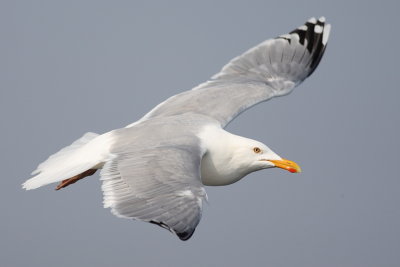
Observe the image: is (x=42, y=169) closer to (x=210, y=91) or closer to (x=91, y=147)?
(x=91, y=147)

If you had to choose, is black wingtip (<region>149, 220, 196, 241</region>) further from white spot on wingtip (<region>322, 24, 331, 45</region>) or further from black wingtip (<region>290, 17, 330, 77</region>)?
white spot on wingtip (<region>322, 24, 331, 45</region>)

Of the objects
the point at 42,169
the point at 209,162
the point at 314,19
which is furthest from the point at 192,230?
the point at 314,19

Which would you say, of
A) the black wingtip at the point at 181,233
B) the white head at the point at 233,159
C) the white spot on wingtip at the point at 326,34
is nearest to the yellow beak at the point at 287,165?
the white head at the point at 233,159

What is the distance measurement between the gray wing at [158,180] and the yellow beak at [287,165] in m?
1.00


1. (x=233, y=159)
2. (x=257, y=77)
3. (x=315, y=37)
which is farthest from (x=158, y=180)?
(x=315, y=37)

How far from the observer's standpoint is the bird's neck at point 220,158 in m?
7.59

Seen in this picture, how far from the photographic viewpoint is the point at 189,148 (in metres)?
7.14

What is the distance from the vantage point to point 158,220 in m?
6.11

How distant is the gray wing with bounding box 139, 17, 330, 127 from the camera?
859cm

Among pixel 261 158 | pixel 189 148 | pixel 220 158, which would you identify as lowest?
pixel 261 158

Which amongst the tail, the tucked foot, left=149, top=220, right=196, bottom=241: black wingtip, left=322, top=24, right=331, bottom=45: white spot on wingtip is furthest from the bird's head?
left=322, top=24, right=331, bottom=45: white spot on wingtip

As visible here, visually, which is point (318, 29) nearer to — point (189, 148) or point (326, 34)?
point (326, 34)

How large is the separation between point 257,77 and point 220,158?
89.6 inches

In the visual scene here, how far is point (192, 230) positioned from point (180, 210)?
0.84 feet
